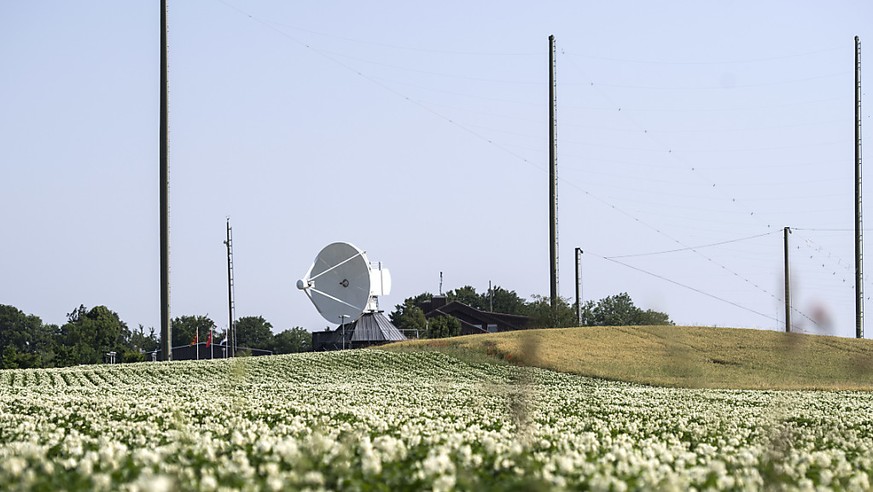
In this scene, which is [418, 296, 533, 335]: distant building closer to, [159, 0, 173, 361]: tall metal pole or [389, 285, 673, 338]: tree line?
[389, 285, 673, 338]: tree line

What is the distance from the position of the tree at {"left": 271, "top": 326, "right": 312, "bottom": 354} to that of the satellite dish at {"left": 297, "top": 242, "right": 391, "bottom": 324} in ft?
207

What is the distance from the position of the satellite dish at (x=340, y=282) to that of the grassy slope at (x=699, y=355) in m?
9.55

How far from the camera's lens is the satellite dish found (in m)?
56.2

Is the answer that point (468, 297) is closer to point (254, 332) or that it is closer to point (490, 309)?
point (490, 309)

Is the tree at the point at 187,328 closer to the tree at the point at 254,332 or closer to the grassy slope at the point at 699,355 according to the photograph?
the tree at the point at 254,332

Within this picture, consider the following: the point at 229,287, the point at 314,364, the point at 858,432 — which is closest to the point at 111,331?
the point at 229,287

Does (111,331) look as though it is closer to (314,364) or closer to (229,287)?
(229,287)

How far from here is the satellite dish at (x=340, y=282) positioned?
2215 inches

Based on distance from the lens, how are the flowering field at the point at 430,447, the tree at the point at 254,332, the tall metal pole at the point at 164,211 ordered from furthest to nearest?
the tree at the point at 254,332 → the tall metal pole at the point at 164,211 → the flowering field at the point at 430,447

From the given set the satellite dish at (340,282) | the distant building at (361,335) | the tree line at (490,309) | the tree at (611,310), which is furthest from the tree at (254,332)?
the satellite dish at (340,282)

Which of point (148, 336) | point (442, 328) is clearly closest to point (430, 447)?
point (442, 328)

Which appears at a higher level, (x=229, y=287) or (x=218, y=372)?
(x=229, y=287)

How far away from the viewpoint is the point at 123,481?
6340 millimetres

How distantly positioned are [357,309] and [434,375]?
21751 millimetres
